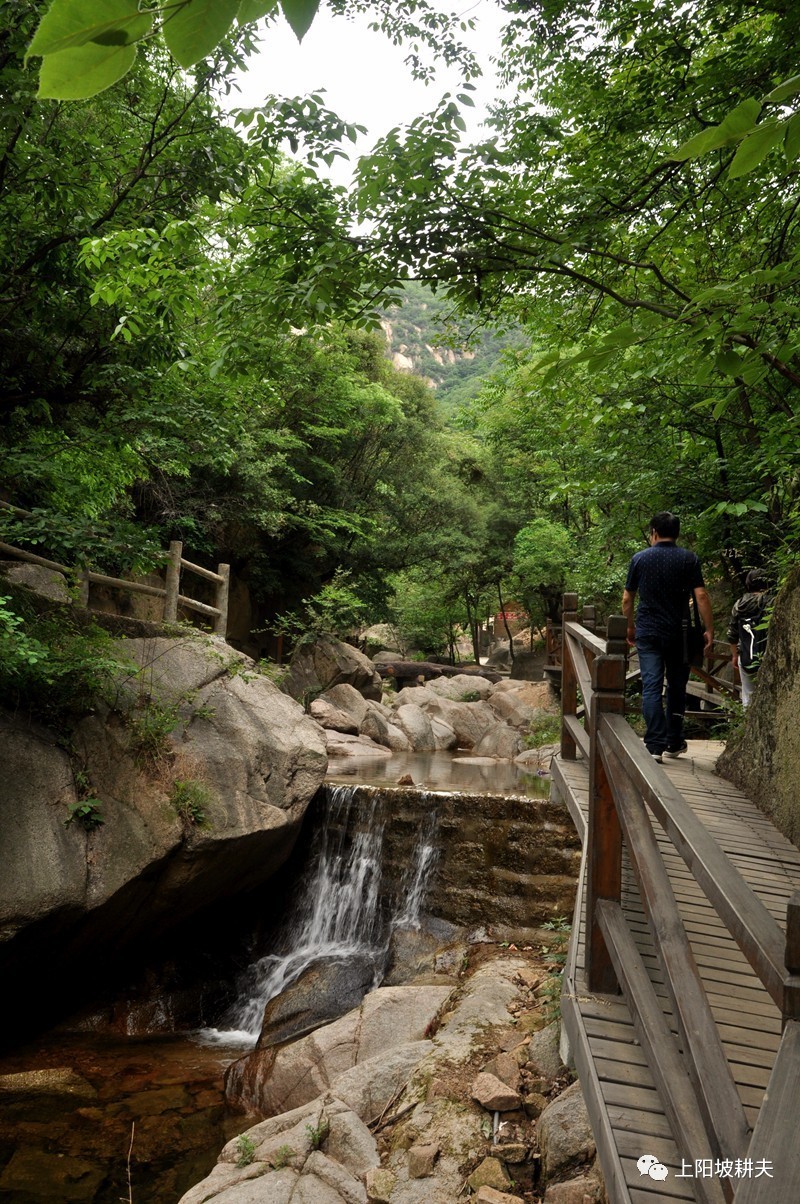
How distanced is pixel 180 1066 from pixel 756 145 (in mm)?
7635

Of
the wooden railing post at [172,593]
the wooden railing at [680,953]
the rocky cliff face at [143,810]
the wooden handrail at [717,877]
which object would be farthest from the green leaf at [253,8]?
the wooden railing post at [172,593]

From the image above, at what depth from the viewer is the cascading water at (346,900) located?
813 centimetres

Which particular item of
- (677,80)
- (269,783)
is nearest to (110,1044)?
(269,783)

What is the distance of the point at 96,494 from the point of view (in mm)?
8195

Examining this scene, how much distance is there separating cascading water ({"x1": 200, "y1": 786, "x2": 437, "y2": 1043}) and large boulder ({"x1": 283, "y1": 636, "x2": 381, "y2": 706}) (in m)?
8.34

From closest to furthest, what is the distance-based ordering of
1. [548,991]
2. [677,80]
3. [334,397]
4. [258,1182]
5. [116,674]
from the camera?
[258,1182] < [677,80] < [548,991] < [116,674] < [334,397]

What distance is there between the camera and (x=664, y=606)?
5336mm

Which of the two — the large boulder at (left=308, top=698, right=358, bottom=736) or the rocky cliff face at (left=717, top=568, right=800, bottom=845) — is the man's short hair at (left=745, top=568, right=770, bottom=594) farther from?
the large boulder at (left=308, top=698, right=358, bottom=736)

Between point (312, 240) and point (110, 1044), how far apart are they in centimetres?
698

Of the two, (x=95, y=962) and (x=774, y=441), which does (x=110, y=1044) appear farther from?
(x=774, y=441)

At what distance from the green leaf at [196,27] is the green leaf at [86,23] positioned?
0.15ft

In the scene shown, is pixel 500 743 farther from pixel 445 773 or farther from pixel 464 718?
pixel 445 773

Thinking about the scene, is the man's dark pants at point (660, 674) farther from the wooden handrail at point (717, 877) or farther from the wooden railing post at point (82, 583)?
the wooden railing post at point (82, 583)

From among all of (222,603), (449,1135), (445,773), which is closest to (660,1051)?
(449,1135)
